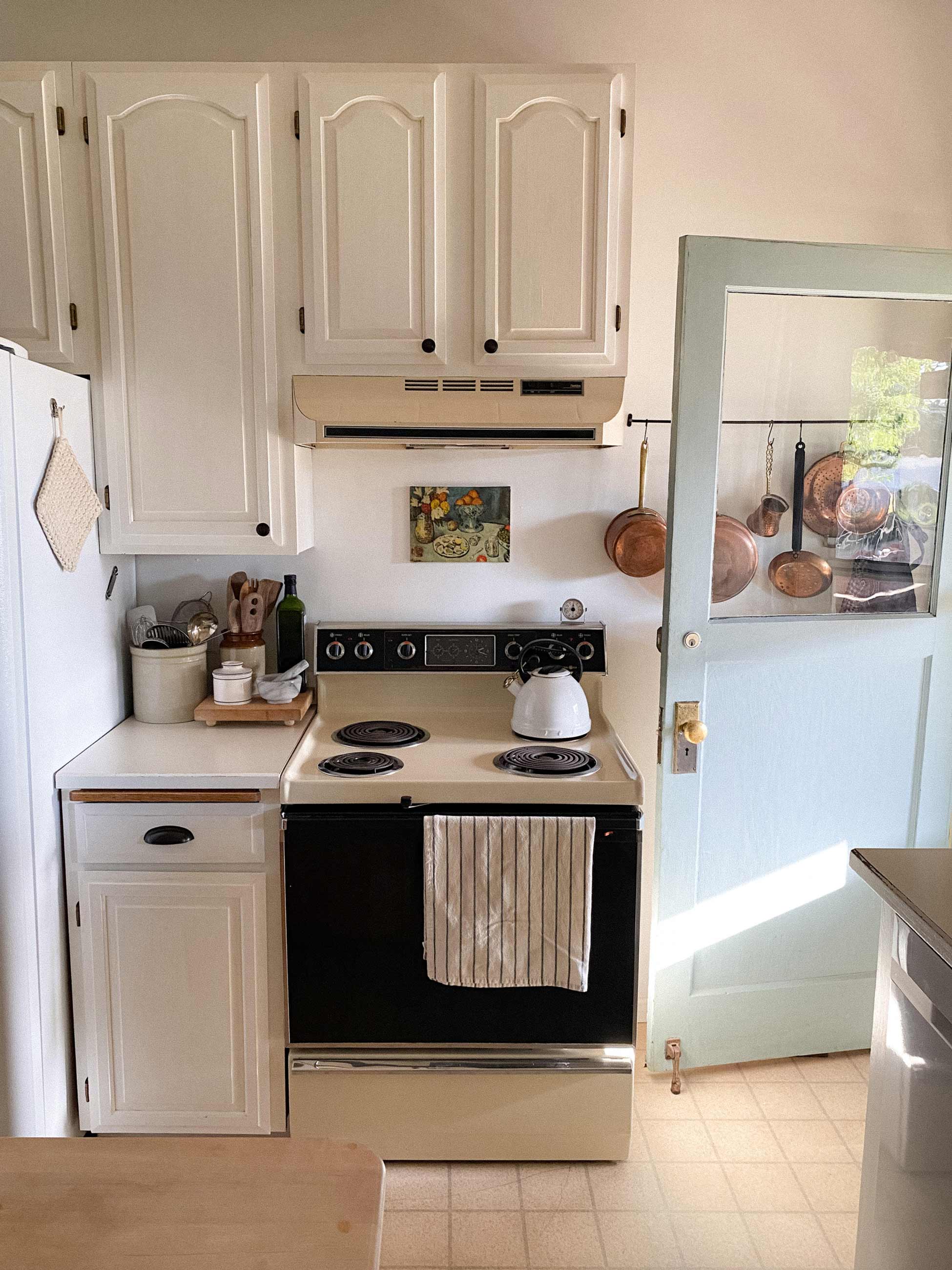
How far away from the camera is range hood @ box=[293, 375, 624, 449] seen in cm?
221

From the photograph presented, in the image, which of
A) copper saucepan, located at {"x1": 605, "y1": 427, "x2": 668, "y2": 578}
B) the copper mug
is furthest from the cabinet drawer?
the copper mug

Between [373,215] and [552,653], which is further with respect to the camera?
[552,653]

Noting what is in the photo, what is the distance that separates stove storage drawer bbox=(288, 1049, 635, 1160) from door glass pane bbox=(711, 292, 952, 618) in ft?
3.68

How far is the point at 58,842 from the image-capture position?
2.09 metres

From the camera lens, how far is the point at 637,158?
8.32 feet

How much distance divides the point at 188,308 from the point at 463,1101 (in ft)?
6.18

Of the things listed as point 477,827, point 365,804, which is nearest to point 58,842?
point 365,804

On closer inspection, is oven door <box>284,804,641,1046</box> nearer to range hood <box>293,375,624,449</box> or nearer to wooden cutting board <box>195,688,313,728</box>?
wooden cutting board <box>195,688,313,728</box>

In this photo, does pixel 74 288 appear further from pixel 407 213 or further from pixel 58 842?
pixel 58 842

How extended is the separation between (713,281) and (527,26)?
888 millimetres

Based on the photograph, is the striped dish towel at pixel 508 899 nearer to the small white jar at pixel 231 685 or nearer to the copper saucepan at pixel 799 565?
the small white jar at pixel 231 685

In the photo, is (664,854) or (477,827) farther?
(664,854)

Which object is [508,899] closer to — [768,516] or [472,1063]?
[472,1063]

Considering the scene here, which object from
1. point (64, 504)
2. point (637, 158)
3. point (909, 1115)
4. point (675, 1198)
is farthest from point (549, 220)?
point (675, 1198)
